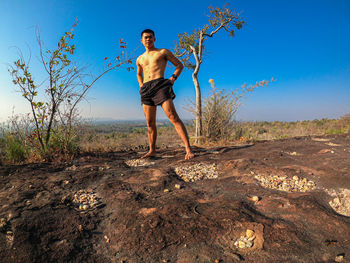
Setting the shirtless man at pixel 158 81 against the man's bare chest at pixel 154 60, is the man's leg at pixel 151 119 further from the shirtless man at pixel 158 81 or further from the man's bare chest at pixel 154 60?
the man's bare chest at pixel 154 60

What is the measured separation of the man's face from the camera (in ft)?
10.8

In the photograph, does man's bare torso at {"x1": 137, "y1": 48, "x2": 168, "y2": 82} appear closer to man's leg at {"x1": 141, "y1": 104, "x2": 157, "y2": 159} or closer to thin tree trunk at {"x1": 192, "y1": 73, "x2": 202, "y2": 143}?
man's leg at {"x1": 141, "y1": 104, "x2": 157, "y2": 159}

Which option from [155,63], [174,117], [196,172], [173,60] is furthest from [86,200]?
[173,60]

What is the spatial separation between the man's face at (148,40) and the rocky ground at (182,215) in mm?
1994

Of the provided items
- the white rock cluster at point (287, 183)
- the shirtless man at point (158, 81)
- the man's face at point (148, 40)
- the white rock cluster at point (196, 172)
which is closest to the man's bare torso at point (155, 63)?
the shirtless man at point (158, 81)

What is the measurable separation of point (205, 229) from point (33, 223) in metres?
1.18

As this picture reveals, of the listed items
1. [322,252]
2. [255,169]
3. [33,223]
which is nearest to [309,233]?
[322,252]

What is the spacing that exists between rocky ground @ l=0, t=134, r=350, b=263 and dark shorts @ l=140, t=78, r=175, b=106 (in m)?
1.21

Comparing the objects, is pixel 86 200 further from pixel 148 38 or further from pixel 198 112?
pixel 198 112

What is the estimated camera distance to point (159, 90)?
3.27 metres

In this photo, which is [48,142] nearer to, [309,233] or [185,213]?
[185,213]

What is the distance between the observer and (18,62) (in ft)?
11.8

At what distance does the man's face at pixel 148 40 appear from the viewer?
3.28m

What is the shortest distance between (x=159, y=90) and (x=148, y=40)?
2.63 ft
